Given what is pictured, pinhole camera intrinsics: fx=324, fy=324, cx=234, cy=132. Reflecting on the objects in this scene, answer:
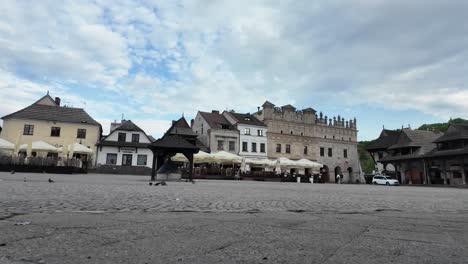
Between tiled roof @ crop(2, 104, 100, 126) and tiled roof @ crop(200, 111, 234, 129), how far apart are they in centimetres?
1638

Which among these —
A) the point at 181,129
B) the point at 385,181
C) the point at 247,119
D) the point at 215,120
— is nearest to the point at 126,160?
the point at 181,129

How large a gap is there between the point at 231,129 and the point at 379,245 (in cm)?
4854

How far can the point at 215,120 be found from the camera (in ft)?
174

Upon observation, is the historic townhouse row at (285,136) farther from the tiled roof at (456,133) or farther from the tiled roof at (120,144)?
the tiled roof at (456,133)

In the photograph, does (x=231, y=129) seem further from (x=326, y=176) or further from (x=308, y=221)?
(x=308, y=221)

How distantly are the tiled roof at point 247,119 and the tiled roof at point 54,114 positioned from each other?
2146 centimetres

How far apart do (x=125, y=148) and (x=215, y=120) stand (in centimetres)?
1496

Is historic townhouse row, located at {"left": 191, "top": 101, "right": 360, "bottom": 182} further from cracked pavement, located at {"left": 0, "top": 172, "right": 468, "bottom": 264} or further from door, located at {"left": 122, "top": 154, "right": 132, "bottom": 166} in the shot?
cracked pavement, located at {"left": 0, "top": 172, "right": 468, "bottom": 264}

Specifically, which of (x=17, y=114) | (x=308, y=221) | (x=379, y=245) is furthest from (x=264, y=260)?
(x=17, y=114)

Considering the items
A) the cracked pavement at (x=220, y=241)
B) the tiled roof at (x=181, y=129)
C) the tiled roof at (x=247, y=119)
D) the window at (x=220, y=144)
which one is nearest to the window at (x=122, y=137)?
the tiled roof at (x=181, y=129)

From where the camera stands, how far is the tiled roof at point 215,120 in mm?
51194

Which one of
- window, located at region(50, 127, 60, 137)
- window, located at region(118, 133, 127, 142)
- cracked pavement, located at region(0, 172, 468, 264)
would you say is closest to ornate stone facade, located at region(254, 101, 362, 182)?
window, located at region(118, 133, 127, 142)

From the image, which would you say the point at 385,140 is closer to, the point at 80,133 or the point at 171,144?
the point at 171,144

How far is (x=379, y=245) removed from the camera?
2.82 m
